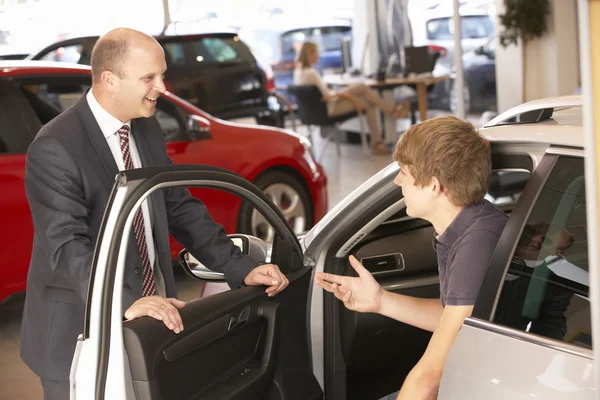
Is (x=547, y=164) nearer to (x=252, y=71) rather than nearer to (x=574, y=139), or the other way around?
(x=574, y=139)

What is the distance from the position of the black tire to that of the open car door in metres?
3.38

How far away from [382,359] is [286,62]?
45.6ft

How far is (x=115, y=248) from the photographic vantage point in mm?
1986

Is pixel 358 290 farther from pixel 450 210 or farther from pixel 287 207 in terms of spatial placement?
pixel 287 207

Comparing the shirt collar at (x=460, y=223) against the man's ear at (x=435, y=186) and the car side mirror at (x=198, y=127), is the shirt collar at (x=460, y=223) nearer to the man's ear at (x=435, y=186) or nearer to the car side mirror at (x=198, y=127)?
the man's ear at (x=435, y=186)

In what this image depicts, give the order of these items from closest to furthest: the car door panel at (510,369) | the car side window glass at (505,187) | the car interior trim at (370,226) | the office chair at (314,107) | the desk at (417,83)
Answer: the car door panel at (510,369) → the car interior trim at (370,226) → the car side window glass at (505,187) → the office chair at (314,107) → the desk at (417,83)

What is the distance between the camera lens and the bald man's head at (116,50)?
8.52 ft

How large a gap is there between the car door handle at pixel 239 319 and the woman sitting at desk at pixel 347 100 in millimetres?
8928

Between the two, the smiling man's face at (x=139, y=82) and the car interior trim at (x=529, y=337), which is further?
the smiling man's face at (x=139, y=82)

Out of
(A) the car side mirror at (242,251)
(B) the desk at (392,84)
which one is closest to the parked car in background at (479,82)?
(B) the desk at (392,84)

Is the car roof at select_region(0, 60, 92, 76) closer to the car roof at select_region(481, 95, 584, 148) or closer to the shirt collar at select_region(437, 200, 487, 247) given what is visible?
the car roof at select_region(481, 95, 584, 148)

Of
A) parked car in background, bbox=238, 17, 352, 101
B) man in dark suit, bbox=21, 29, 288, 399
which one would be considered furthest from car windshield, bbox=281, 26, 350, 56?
man in dark suit, bbox=21, 29, 288, 399

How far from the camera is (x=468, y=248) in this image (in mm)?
2078

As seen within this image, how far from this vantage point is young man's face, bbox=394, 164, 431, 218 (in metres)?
2.15
